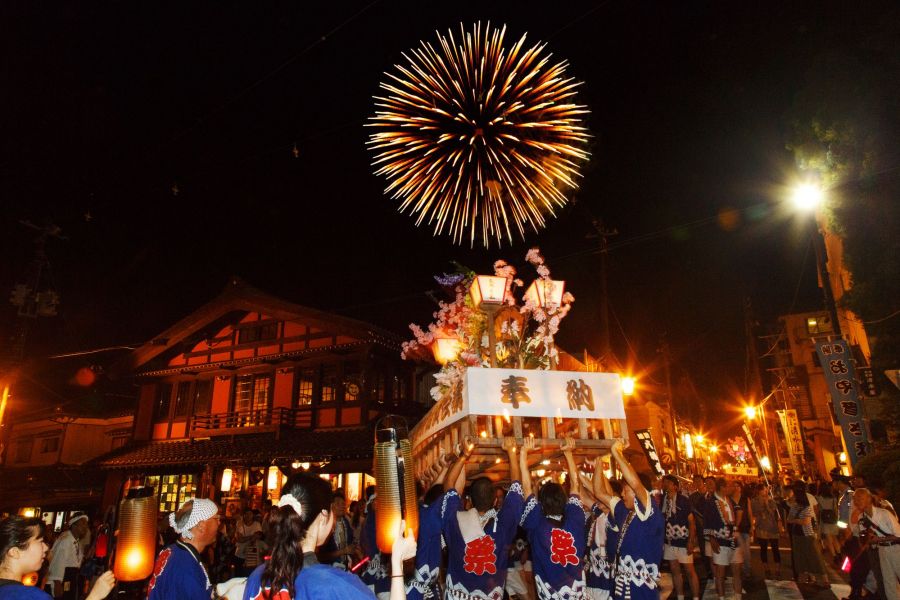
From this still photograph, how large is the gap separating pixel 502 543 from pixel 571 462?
1.02 metres

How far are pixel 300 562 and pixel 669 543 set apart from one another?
349 inches

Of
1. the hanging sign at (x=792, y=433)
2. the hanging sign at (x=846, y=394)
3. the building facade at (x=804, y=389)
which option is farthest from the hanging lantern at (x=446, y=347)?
the building facade at (x=804, y=389)

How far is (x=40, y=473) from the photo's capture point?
2627 cm

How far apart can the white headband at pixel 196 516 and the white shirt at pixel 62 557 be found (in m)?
8.55

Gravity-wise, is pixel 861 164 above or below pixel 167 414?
above

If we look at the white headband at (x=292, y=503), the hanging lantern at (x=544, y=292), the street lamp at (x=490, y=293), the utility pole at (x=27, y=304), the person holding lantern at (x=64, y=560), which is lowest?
the person holding lantern at (x=64, y=560)

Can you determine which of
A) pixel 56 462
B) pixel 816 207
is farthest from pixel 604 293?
pixel 56 462

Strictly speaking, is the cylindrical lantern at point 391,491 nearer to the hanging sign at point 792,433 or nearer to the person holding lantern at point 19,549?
the person holding lantern at point 19,549

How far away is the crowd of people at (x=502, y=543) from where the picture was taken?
2.54 meters

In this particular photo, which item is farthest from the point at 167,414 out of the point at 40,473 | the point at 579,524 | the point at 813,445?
the point at 813,445

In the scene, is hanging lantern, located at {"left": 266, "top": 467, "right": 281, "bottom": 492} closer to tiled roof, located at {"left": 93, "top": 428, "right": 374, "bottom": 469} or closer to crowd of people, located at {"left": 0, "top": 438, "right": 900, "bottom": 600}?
Answer: tiled roof, located at {"left": 93, "top": 428, "right": 374, "bottom": 469}

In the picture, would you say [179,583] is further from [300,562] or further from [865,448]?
[865,448]

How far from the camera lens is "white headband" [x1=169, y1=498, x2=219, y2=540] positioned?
3.77 metres

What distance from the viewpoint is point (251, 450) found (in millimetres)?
18281
